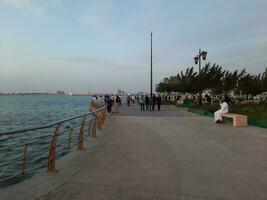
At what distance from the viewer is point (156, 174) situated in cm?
853

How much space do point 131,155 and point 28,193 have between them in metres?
4.35

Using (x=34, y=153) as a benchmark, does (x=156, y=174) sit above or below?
above

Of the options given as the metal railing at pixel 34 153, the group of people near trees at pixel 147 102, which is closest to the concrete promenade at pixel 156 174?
the metal railing at pixel 34 153

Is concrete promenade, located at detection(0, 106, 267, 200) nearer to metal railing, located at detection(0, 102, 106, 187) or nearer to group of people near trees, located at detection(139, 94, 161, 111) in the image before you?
metal railing, located at detection(0, 102, 106, 187)

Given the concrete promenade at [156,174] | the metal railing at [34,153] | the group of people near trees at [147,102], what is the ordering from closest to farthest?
1. the concrete promenade at [156,174]
2. the metal railing at [34,153]
3. the group of people near trees at [147,102]

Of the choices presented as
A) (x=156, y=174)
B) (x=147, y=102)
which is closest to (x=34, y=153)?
(x=156, y=174)

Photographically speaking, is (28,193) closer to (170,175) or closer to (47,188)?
(47,188)

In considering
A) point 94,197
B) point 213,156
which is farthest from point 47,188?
point 213,156

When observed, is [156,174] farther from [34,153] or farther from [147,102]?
[147,102]

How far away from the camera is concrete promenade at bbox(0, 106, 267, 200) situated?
6.96 metres

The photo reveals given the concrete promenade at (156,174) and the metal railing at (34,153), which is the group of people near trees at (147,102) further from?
the concrete promenade at (156,174)

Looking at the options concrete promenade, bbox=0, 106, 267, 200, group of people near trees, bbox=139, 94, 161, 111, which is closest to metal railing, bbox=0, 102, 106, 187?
concrete promenade, bbox=0, 106, 267, 200

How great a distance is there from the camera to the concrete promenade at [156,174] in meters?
6.96

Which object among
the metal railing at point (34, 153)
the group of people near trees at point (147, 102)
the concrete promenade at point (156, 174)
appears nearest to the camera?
the concrete promenade at point (156, 174)
